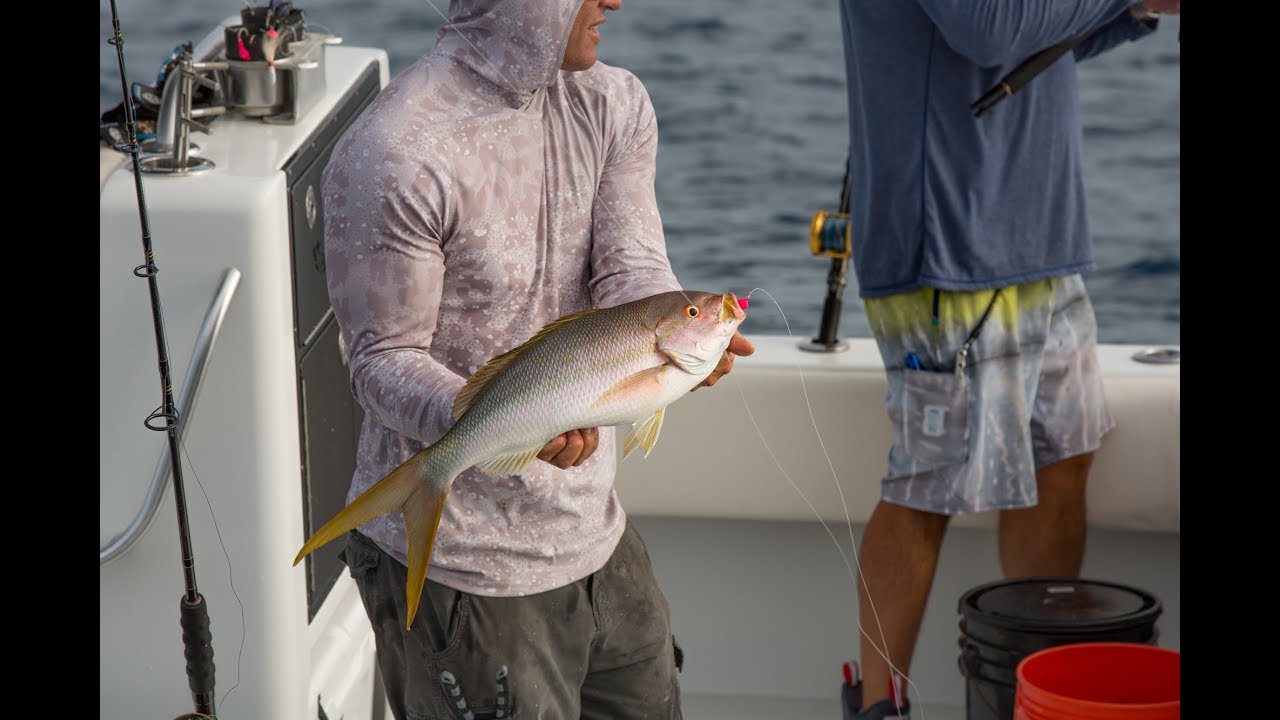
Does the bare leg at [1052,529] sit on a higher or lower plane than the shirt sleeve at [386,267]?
lower

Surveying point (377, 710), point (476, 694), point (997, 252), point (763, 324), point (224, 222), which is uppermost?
point (224, 222)

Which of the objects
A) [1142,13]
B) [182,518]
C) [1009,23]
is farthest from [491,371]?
[1142,13]

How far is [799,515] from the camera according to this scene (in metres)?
3.29

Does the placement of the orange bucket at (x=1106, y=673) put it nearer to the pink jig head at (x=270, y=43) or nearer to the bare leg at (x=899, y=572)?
the bare leg at (x=899, y=572)

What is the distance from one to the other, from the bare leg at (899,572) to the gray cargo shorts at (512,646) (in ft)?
3.02

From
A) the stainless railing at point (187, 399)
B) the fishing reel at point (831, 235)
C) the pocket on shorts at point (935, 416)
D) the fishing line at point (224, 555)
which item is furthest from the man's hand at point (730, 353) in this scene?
the fishing reel at point (831, 235)

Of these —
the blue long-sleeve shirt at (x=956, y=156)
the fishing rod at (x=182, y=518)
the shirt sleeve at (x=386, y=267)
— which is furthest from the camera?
the blue long-sleeve shirt at (x=956, y=156)

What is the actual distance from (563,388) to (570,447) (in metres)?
0.07

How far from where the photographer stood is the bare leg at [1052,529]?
117 inches

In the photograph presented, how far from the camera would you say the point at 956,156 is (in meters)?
2.68

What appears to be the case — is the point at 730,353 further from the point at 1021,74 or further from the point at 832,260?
the point at 832,260

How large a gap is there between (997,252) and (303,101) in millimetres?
1191
